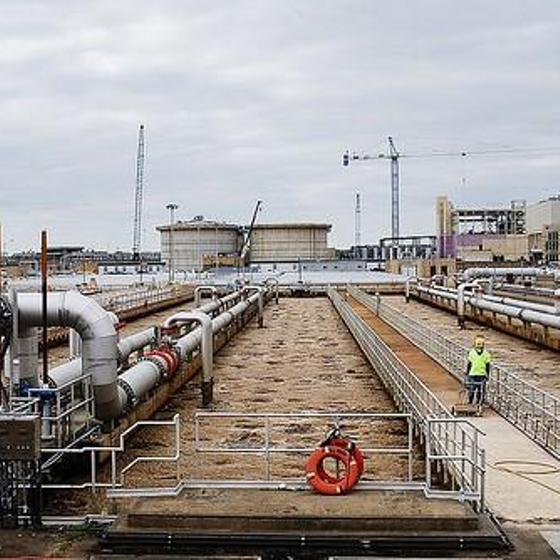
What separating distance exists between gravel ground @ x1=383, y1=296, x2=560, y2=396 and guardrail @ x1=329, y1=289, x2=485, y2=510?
231 inches

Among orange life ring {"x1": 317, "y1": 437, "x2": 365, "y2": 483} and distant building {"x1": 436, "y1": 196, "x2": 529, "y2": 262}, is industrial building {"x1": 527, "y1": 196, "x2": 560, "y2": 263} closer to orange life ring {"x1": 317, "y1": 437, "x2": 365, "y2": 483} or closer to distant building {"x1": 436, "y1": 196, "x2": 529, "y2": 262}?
distant building {"x1": 436, "y1": 196, "x2": 529, "y2": 262}

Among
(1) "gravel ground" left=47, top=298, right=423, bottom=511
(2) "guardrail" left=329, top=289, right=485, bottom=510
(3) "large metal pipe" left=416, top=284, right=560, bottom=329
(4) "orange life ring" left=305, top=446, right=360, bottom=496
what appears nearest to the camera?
(2) "guardrail" left=329, top=289, right=485, bottom=510

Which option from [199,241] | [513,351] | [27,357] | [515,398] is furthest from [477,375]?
[199,241]

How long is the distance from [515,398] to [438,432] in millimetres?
5751

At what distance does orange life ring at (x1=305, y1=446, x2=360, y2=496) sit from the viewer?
1477 centimetres

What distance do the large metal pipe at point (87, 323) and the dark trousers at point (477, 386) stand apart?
29.1 ft

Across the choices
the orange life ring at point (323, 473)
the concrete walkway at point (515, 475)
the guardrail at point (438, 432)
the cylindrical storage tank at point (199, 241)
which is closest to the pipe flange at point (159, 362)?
the guardrail at point (438, 432)

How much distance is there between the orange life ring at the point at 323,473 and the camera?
1477 cm

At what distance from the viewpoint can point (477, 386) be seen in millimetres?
22703

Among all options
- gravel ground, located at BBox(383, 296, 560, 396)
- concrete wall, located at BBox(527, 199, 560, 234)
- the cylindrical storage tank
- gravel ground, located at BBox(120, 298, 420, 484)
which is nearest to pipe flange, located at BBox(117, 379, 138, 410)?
gravel ground, located at BBox(120, 298, 420, 484)

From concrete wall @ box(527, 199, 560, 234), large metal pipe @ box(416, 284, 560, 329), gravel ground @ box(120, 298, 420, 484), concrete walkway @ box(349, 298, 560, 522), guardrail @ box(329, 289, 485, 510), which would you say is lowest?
gravel ground @ box(120, 298, 420, 484)

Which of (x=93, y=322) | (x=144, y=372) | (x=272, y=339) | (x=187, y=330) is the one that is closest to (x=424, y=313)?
(x=272, y=339)

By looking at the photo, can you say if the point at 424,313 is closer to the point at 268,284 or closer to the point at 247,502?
the point at 268,284

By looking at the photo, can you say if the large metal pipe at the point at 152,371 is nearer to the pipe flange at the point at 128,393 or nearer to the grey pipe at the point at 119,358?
the pipe flange at the point at 128,393
